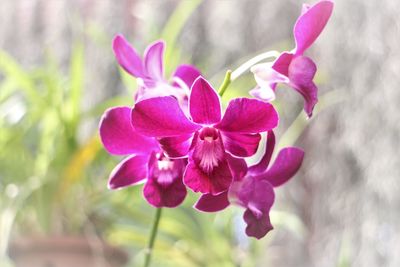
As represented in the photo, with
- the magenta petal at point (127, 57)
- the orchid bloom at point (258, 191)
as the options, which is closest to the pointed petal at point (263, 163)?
the orchid bloom at point (258, 191)

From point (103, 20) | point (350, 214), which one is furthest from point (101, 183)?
point (103, 20)

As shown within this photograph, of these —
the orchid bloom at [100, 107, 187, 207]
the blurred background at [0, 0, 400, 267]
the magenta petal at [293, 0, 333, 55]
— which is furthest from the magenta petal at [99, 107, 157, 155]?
the blurred background at [0, 0, 400, 267]

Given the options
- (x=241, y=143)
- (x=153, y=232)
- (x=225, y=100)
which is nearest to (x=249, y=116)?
(x=241, y=143)

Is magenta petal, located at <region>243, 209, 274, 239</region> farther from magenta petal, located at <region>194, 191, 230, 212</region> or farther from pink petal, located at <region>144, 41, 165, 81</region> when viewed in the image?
pink petal, located at <region>144, 41, 165, 81</region>

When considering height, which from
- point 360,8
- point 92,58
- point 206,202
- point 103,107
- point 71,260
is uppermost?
point 360,8

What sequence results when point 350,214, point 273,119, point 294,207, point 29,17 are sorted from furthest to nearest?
point 29,17
point 294,207
point 350,214
point 273,119

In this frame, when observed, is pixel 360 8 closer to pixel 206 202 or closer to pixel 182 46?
pixel 182 46

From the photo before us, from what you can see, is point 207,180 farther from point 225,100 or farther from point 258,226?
point 225,100
